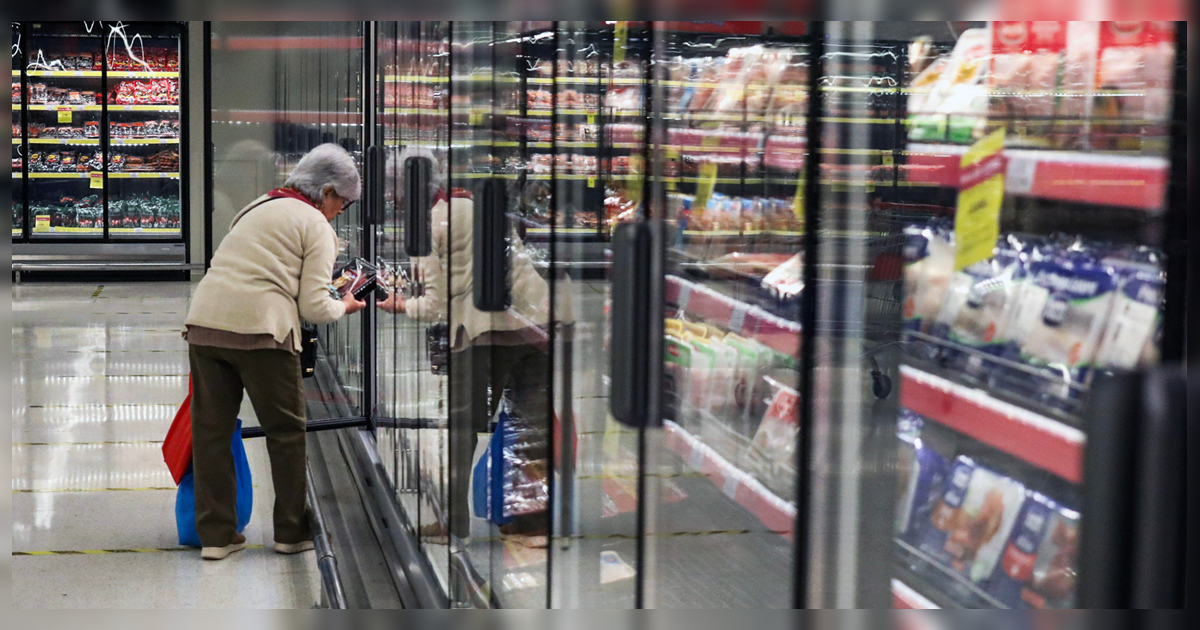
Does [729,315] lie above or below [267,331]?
above

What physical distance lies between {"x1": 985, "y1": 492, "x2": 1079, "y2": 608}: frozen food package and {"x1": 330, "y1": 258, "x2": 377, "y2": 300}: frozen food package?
11.8 ft

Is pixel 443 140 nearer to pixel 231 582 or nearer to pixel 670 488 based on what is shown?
pixel 231 582

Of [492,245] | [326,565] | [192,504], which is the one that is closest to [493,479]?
[492,245]

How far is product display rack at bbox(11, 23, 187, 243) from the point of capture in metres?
12.2

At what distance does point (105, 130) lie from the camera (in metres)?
12.4

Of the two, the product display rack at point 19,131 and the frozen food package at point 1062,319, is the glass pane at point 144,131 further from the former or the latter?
the frozen food package at point 1062,319

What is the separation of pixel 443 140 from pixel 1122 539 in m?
2.83

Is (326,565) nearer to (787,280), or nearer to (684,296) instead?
(684,296)

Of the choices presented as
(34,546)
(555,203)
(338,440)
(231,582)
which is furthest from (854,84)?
(338,440)

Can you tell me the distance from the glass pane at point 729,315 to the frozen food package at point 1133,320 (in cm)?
42

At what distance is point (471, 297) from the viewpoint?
9.82 feet

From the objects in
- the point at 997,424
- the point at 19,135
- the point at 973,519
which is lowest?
the point at 973,519

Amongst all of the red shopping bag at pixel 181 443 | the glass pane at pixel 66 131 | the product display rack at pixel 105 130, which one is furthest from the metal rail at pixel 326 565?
the glass pane at pixel 66 131

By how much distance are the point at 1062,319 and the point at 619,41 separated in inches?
39.1
